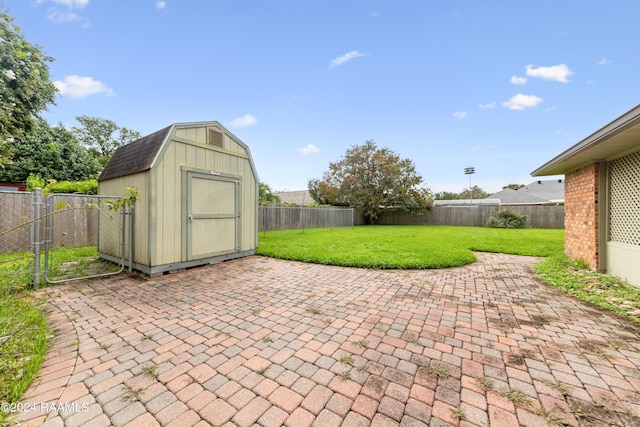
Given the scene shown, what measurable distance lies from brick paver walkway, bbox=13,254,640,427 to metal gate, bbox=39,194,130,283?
0.90 meters

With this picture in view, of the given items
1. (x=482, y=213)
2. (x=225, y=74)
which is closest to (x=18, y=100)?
(x=225, y=74)

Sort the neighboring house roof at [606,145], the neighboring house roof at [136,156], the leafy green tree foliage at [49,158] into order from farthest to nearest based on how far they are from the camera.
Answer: the leafy green tree foliage at [49,158] < the neighboring house roof at [136,156] < the neighboring house roof at [606,145]

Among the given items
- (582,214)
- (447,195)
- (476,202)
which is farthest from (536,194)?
(582,214)

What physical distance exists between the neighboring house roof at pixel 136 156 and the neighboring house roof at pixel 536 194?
28.8m

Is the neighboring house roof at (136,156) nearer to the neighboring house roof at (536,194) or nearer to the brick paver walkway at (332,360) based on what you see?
the brick paver walkway at (332,360)

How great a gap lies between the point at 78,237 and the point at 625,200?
1253cm

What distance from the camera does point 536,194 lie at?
25.5m

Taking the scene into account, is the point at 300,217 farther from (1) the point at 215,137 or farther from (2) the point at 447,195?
(2) the point at 447,195

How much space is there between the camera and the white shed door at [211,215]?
15.4ft

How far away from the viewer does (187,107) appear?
10164 mm

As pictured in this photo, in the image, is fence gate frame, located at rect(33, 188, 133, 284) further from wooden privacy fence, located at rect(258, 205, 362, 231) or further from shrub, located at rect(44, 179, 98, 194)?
wooden privacy fence, located at rect(258, 205, 362, 231)

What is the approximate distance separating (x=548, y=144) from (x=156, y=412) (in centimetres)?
2234

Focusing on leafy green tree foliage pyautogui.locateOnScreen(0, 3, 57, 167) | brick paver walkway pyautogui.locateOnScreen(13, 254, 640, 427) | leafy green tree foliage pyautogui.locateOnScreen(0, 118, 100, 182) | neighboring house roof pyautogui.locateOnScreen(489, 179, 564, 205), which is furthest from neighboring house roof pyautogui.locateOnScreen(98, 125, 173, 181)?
neighboring house roof pyautogui.locateOnScreen(489, 179, 564, 205)

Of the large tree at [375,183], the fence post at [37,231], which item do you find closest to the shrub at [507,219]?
the large tree at [375,183]
